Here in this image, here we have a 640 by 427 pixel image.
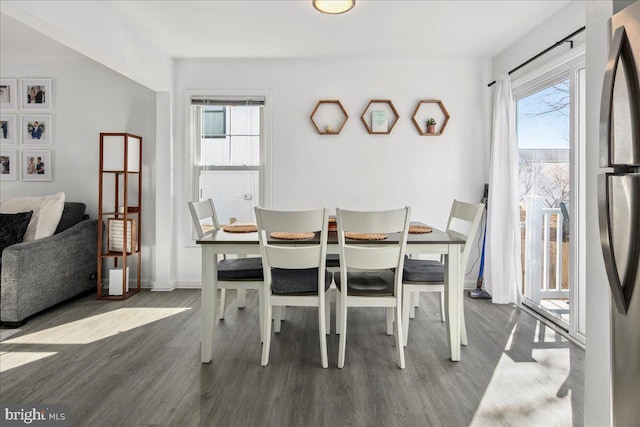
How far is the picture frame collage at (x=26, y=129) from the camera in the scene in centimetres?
423

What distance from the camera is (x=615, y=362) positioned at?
113 cm

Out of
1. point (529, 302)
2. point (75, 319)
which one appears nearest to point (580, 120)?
point (529, 302)

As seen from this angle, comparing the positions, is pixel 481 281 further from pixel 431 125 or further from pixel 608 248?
pixel 608 248

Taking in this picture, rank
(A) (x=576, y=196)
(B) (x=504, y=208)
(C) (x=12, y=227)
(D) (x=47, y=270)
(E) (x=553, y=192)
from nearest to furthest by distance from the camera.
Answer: (A) (x=576, y=196) < (E) (x=553, y=192) < (D) (x=47, y=270) < (C) (x=12, y=227) < (B) (x=504, y=208)

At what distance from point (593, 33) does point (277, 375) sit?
2222mm

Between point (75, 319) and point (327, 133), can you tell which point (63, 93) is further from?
point (327, 133)

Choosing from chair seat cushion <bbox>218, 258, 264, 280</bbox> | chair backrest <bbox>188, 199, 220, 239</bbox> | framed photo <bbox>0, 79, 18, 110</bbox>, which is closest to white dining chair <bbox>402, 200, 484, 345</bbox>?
chair seat cushion <bbox>218, 258, 264, 280</bbox>

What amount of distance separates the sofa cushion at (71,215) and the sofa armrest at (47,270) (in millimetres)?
100

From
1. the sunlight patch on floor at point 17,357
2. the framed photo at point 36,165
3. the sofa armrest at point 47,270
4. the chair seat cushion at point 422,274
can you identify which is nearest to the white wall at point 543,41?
the chair seat cushion at point 422,274

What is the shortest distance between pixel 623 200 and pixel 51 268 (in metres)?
4.11

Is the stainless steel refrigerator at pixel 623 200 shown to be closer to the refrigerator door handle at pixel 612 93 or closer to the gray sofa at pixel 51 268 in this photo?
the refrigerator door handle at pixel 612 93

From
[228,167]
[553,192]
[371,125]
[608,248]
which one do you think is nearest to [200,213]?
[228,167]

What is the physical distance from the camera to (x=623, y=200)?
3.43 ft

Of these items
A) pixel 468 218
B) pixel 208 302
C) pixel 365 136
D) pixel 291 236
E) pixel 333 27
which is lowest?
pixel 208 302
